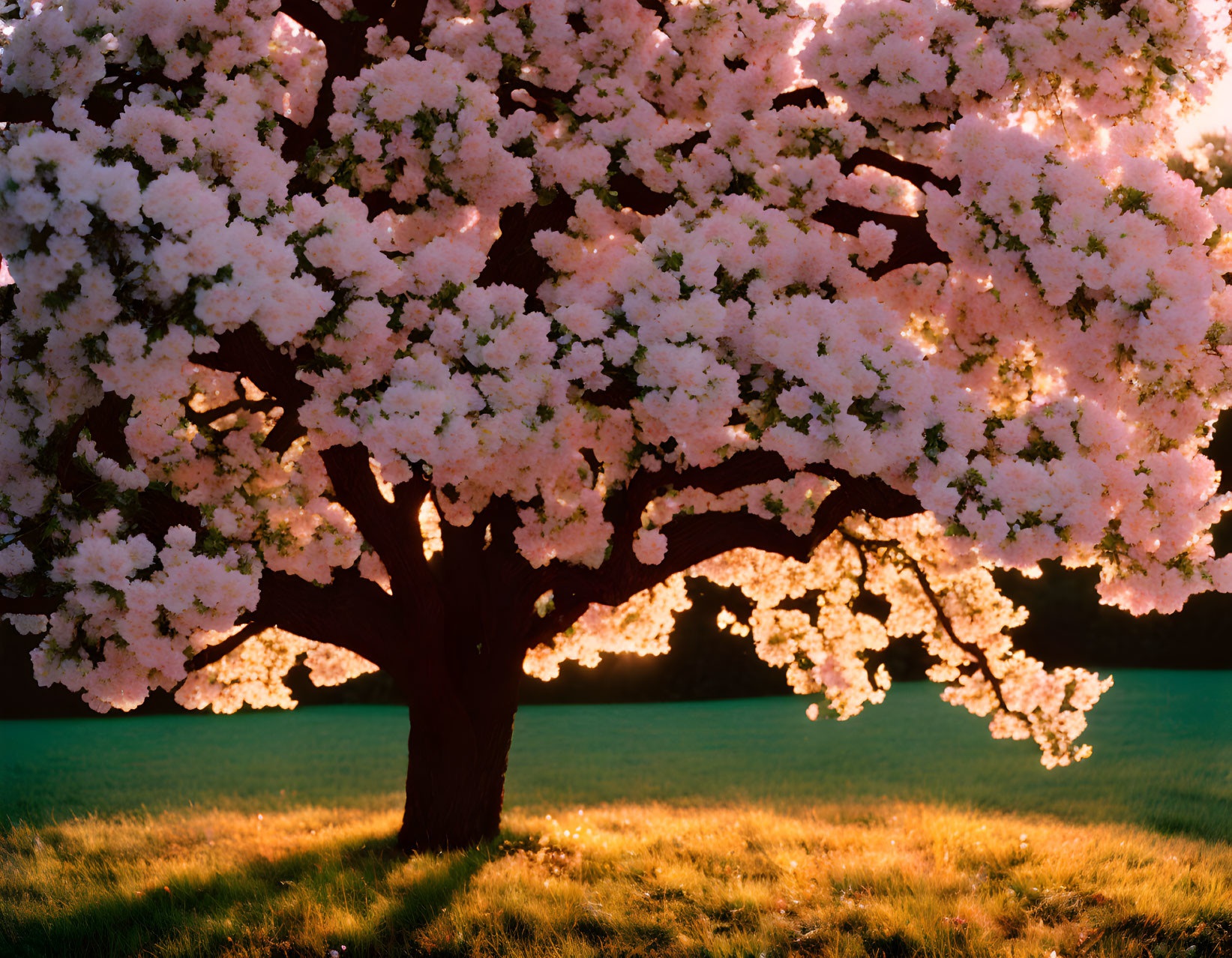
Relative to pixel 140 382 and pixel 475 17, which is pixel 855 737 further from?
pixel 140 382

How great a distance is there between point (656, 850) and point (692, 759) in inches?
360

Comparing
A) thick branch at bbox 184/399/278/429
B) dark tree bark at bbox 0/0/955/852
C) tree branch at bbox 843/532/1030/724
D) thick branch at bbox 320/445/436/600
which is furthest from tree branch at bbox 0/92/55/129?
tree branch at bbox 843/532/1030/724

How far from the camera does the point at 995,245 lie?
6676 millimetres

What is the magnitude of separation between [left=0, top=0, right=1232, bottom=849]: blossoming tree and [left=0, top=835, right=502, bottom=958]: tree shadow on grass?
1125 mm

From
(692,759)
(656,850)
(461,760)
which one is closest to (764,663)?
(692,759)

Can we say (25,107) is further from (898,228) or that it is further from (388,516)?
(898,228)

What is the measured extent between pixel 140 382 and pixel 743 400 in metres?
3.81

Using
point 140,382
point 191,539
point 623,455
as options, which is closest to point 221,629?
point 191,539

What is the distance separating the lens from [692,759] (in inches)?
772

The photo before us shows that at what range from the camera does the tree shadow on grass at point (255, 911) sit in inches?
302

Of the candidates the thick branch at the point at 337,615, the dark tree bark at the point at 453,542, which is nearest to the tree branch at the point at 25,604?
the dark tree bark at the point at 453,542

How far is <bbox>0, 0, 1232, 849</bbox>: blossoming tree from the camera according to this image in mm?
5844

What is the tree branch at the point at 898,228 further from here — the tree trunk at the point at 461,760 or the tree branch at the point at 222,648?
the tree branch at the point at 222,648

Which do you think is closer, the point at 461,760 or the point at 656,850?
the point at 461,760
